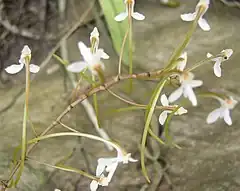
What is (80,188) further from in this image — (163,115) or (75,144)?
(163,115)

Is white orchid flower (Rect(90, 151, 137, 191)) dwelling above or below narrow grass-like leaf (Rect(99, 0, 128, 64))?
below

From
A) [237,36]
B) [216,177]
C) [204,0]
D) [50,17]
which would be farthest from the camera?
[50,17]

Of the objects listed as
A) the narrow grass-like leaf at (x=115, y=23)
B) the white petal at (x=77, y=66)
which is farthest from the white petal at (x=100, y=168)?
the narrow grass-like leaf at (x=115, y=23)

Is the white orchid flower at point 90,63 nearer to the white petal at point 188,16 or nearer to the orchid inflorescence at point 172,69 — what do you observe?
the orchid inflorescence at point 172,69

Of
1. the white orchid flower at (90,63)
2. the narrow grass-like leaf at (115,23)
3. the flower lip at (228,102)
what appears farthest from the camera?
the narrow grass-like leaf at (115,23)

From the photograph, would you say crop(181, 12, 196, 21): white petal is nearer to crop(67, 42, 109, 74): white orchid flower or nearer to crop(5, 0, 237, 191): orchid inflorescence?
crop(5, 0, 237, 191): orchid inflorescence

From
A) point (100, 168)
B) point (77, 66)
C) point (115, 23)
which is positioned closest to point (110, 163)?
point (100, 168)

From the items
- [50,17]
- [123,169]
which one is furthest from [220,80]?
[50,17]

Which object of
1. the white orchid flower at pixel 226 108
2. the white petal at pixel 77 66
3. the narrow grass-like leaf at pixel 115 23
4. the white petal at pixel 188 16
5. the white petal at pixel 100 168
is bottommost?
the white petal at pixel 100 168

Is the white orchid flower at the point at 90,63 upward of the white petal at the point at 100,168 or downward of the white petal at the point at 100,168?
upward

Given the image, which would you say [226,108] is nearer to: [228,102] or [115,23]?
[228,102]

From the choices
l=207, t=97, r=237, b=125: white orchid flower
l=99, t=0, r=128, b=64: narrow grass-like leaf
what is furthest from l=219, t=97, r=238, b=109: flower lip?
l=99, t=0, r=128, b=64: narrow grass-like leaf
